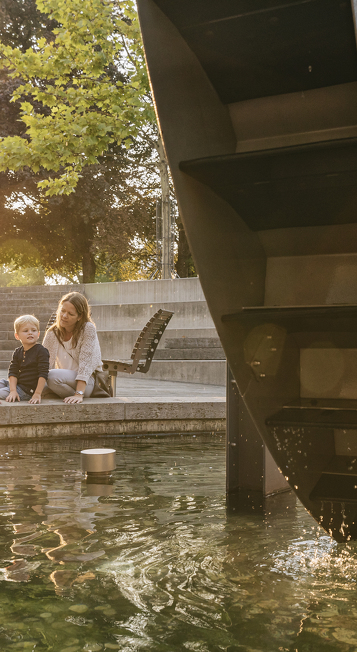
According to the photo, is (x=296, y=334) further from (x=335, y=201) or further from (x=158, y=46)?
(x=158, y=46)

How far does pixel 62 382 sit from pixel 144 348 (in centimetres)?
206

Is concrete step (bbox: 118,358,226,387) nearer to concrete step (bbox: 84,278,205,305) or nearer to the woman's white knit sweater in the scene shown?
concrete step (bbox: 84,278,205,305)

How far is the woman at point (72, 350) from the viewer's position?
7797mm

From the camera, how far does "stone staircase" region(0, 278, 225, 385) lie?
1491cm

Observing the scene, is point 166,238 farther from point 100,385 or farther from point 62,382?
point 62,382

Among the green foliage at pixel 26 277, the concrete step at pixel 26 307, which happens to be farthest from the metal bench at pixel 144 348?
the green foliage at pixel 26 277

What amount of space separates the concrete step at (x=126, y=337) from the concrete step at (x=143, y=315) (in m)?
0.27

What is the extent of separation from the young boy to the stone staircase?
6.70 m

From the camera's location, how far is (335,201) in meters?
3.16

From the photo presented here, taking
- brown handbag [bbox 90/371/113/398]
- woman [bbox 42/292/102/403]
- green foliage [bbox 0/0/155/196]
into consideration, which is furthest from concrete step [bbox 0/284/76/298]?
woman [bbox 42/292/102/403]

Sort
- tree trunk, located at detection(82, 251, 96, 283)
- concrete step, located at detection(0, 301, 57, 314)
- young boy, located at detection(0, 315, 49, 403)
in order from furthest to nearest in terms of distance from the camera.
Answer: tree trunk, located at detection(82, 251, 96, 283) < concrete step, located at detection(0, 301, 57, 314) < young boy, located at detection(0, 315, 49, 403)

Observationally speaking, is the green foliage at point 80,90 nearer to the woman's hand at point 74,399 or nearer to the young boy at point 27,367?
the young boy at point 27,367

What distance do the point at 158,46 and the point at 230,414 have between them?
2551 mm

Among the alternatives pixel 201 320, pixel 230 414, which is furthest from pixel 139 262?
pixel 230 414
